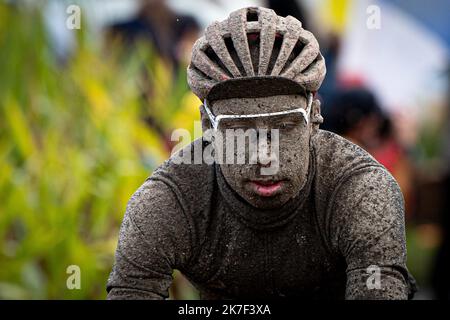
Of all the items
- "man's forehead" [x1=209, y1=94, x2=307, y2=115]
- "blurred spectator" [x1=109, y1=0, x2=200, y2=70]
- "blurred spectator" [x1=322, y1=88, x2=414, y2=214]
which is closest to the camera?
"man's forehead" [x1=209, y1=94, x2=307, y2=115]

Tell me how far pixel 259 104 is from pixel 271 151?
5.3 inches

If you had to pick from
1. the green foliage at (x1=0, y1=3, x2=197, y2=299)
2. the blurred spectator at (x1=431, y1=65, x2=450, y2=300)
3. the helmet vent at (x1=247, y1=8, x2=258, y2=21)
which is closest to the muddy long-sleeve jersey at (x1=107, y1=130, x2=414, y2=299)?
the helmet vent at (x1=247, y1=8, x2=258, y2=21)

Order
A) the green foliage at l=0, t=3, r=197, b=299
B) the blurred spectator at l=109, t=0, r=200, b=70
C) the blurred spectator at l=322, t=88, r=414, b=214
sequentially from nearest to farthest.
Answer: the blurred spectator at l=322, t=88, r=414, b=214, the green foliage at l=0, t=3, r=197, b=299, the blurred spectator at l=109, t=0, r=200, b=70

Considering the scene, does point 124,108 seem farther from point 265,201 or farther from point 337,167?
point 265,201

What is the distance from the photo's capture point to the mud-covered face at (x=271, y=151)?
3256mm

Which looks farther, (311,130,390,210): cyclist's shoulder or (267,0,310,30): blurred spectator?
(267,0,310,30): blurred spectator

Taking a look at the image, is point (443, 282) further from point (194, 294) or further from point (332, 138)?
point (332, 138)

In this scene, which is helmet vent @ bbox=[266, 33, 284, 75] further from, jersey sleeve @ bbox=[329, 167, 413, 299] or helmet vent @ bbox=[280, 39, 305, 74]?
jersey sleeve @ bbox=[329, 167, 413, 299]

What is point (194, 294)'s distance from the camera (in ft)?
19.7

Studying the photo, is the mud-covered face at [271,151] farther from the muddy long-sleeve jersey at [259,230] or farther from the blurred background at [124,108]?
the blurred background at [124,108]

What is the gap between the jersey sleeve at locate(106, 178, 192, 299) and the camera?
11.2 feet

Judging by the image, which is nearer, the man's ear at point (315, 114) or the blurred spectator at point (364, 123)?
the man's ear at point (315, 114)

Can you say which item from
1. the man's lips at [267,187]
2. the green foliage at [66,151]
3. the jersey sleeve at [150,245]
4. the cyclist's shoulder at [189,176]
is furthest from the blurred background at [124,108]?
the man's lips at [267,187]

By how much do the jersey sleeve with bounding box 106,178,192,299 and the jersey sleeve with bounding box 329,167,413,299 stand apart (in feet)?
1.50
